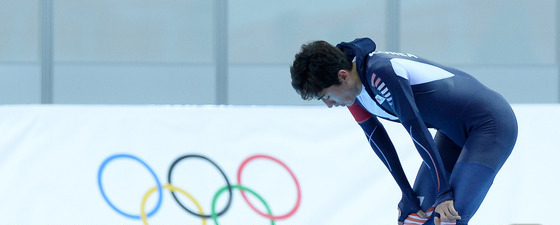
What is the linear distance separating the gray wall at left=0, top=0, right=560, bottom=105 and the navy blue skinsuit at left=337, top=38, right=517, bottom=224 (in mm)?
4716

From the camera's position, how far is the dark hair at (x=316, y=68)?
9.36 feet

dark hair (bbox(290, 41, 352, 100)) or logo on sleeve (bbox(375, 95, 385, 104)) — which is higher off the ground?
dark hair (bbox(290, 41, 352, 100))

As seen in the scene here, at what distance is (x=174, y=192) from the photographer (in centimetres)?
459

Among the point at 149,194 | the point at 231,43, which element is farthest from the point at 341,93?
the point at 231,43

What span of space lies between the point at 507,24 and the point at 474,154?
5.47m

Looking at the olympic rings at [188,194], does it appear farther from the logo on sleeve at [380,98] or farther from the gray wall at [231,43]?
the gray wall at [231,43]

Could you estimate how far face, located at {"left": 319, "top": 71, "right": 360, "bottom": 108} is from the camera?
2.93m

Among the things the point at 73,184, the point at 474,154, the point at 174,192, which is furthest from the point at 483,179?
the point at 73,184

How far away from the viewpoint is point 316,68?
9.34 feet

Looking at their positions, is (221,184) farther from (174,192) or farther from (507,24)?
(507,24)

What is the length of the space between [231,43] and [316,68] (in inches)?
205

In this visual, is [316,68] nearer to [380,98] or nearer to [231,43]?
[380,98]

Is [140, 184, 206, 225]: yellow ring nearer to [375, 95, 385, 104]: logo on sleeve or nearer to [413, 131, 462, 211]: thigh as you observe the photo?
[413, 131, 462, 211]: thigh

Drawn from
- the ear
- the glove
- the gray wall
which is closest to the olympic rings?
the glove
